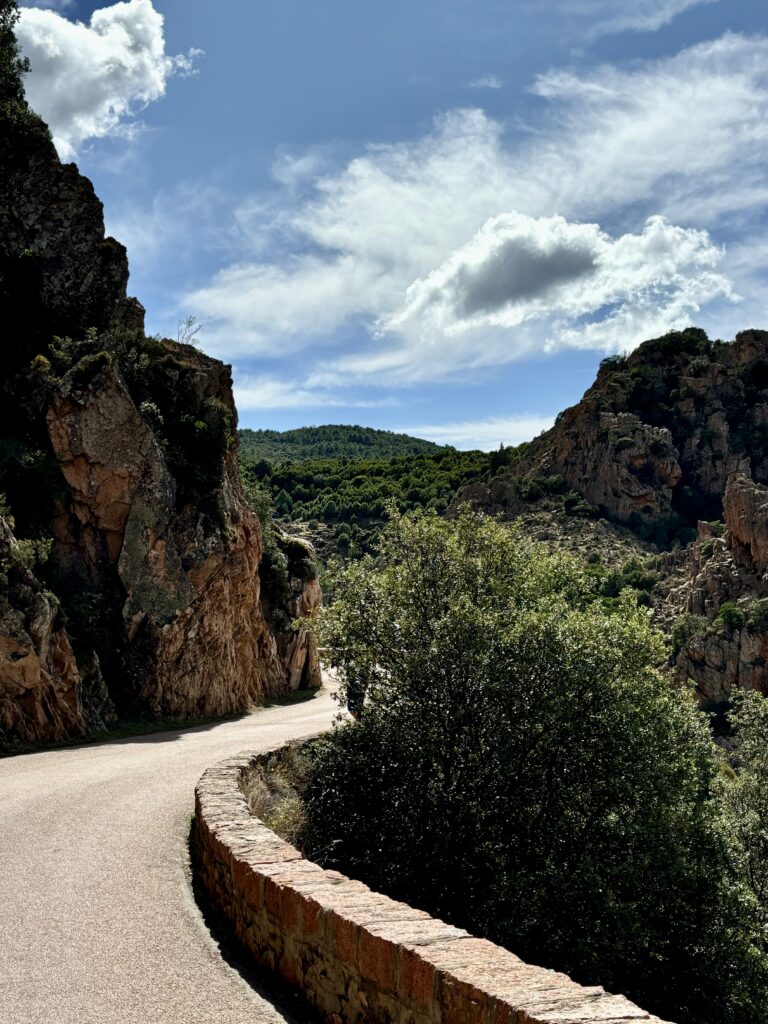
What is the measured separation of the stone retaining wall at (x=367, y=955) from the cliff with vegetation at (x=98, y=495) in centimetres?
1248

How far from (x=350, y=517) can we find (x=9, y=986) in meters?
90.0

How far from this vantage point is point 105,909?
7.65 metres

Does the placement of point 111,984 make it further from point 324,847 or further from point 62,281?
point 62,281

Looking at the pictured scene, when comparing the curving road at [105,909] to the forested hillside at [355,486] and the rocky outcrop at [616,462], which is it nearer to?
the forested hillside at [355,486]

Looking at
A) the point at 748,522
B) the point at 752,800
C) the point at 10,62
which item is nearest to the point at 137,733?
the point at 752,800

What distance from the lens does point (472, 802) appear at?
1252cm

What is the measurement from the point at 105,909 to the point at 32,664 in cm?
1178

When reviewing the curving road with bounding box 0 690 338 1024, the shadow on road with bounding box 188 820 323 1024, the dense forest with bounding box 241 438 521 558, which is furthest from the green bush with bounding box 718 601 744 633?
the shadow on road with bounding box 188 820 323 1024

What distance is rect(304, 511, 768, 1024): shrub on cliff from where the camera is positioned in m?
11.5

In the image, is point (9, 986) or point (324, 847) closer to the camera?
point (9, 986)

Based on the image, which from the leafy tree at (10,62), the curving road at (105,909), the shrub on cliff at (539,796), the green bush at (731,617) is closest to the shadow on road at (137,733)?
the curving road at (105,909)

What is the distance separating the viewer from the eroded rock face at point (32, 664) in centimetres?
1788

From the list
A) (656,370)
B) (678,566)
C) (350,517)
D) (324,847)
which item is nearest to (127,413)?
(324,847)

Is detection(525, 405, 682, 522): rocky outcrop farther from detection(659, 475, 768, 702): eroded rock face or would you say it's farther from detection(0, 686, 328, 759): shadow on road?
detection(0, 686, 328, 759): shadow on road
